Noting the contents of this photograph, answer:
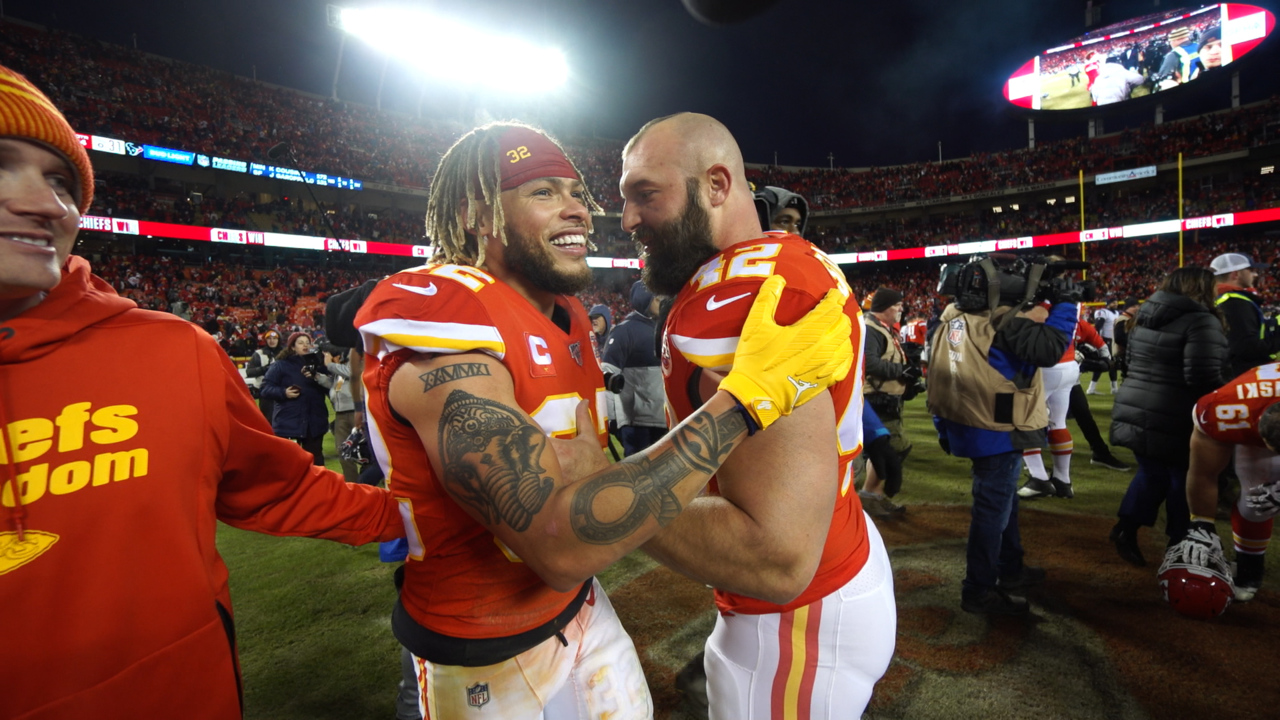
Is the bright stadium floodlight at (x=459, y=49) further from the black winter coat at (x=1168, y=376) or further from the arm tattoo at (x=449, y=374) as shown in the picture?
the arm tattoo at (x=449, y=374)

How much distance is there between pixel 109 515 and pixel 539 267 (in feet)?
3.72

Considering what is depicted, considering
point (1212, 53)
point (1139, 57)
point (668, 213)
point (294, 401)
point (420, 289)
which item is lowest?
point (294, 401)

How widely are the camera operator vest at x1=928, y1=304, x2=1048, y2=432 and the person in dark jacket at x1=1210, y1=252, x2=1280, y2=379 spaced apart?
9.45 ft

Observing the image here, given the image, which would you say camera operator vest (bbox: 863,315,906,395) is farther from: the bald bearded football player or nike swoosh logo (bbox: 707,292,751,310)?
nike swoosh logo (bbox: 707,292,751,310)

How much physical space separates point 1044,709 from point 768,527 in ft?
8.39

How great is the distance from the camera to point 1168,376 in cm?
410

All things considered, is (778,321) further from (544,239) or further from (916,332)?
(916,332)

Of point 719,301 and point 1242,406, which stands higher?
point 719,301

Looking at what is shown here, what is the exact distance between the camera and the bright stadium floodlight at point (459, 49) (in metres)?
24.9

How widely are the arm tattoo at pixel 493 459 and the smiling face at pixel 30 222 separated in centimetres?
75

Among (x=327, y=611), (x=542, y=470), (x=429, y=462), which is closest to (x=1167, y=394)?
(x=542, y=470)

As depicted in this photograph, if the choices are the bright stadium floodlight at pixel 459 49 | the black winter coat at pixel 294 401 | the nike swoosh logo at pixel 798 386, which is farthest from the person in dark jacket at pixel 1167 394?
the bright stadium floodlight at pixel 459 49

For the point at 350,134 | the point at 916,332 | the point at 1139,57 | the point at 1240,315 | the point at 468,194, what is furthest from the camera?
the point at 1139,57

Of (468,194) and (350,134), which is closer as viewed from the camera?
(468,194)
